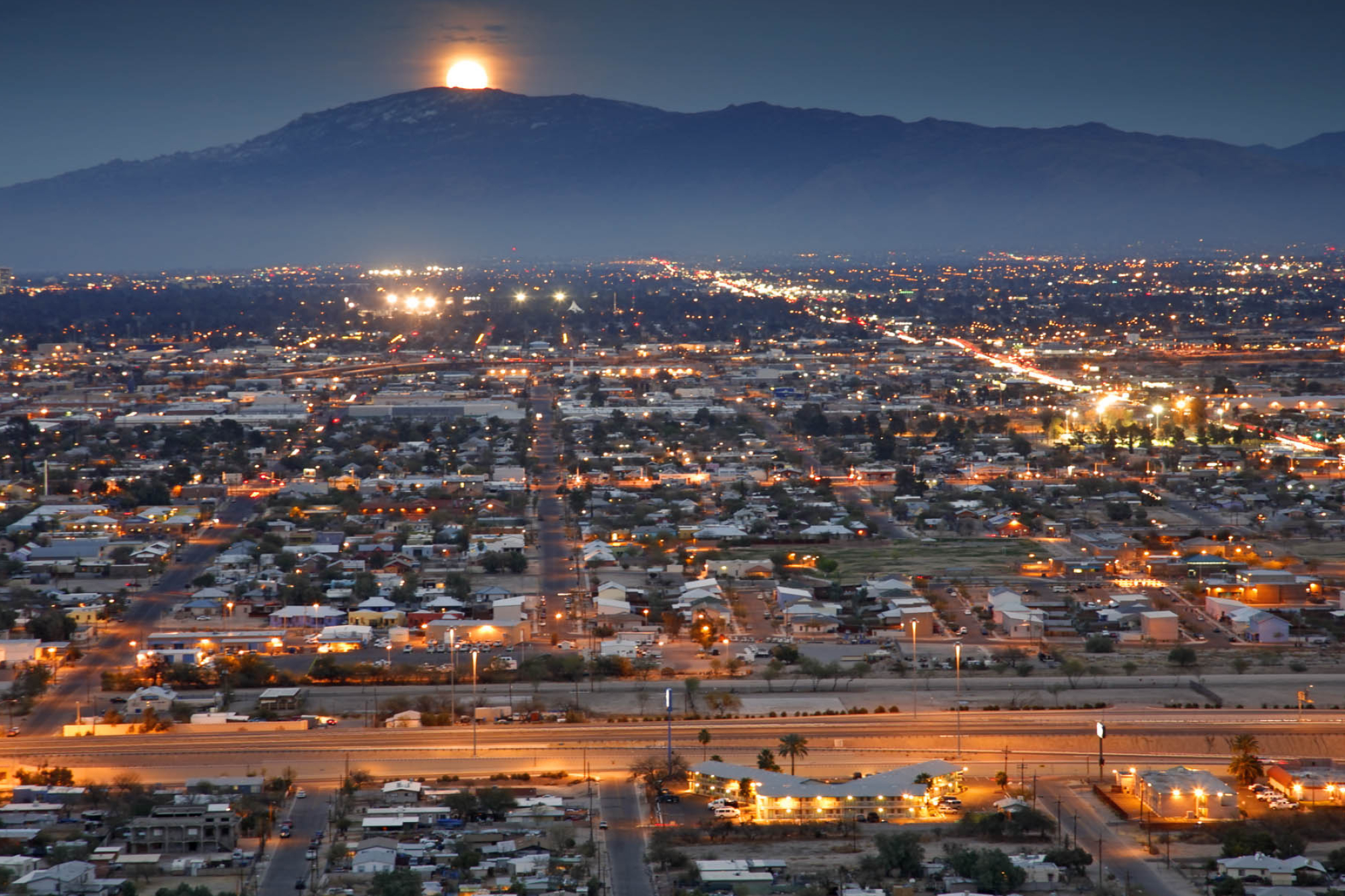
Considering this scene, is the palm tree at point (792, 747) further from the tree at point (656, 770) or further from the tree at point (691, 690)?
the tree at point (691, 690)

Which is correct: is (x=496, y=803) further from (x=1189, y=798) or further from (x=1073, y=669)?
→ (x=1073, y=669)

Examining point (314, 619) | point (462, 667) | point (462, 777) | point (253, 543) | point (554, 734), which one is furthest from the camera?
point (253, 543)

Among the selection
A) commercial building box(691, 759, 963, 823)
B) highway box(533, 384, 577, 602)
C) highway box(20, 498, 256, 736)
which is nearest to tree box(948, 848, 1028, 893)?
commercial building box(691, 759, 963, 823)

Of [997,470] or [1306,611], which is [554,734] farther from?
[997,470]

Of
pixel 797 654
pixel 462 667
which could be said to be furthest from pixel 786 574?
pixel 462 667

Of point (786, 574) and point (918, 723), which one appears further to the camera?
point (786, 574)

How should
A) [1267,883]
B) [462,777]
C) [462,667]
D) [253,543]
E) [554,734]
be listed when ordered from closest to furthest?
[1267,883] → [462,777] → [554,734] → [462,667] → [253,543]

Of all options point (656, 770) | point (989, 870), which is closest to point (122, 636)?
point (656, 770)
